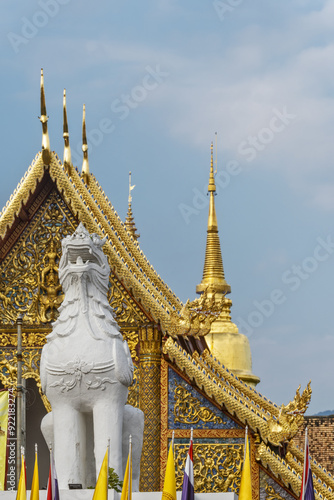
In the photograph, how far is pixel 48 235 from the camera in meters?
24.1

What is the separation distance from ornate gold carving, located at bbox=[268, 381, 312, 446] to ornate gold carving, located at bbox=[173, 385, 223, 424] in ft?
2.50

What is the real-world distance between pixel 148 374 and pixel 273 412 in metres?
2.51

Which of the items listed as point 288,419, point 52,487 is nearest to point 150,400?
point 288,419

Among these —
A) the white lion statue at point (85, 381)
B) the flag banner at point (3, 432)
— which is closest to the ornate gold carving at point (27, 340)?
the flag banner at point (3, 432)

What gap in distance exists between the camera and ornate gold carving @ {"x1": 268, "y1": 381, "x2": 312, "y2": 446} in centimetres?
2312

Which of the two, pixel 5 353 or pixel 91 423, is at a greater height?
pixel 5 353

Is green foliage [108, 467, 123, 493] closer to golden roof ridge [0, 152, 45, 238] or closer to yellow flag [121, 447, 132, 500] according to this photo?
yellow flag [121, 447, 132, 500]

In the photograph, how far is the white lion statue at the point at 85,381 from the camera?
17.5 m

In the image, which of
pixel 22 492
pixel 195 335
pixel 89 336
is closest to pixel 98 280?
pixel 89 336

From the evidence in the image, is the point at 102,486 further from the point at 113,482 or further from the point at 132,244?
the point at 132,244

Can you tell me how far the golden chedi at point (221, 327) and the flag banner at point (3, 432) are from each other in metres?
8.52

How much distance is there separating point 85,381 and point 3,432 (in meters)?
6.04

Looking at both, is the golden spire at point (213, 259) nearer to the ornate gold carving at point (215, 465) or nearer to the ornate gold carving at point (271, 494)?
the ornate gold carving at point (215, 465)

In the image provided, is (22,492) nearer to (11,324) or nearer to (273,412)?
(11,324)
